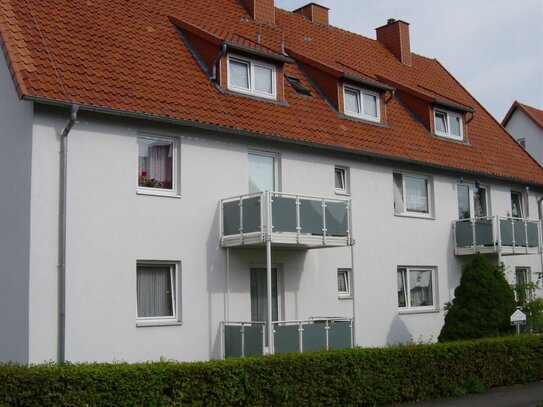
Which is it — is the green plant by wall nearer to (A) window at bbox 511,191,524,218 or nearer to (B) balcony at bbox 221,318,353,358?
(B) balcony at bbox 221,318,353,358

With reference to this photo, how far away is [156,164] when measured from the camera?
589 inches

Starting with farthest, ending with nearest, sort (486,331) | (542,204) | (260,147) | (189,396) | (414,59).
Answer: (414,59)
(542,204)
(486,331)
(260,147)
(189,396)

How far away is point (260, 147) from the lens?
54.6 feet

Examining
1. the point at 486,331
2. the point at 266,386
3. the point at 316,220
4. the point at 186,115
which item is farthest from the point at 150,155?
the point at 486,331

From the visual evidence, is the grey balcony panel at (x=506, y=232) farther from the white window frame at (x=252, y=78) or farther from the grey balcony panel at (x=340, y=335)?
the white window frame at (x=252, y=78)

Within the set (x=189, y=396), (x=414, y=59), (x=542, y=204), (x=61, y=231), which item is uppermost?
(x=414, y=59)

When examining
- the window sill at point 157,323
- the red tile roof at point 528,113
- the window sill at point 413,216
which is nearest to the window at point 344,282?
the window sill at point 413,216

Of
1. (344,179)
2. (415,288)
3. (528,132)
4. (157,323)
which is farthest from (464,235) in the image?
(528,132)

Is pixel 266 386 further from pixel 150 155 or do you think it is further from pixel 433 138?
pixel 433 138

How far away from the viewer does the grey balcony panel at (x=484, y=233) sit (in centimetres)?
2089

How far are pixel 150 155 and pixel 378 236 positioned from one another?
6.57 metres

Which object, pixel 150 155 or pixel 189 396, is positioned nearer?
pixel 189 396

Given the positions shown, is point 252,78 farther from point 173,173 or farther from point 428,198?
point 428,198

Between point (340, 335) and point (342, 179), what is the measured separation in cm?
423
